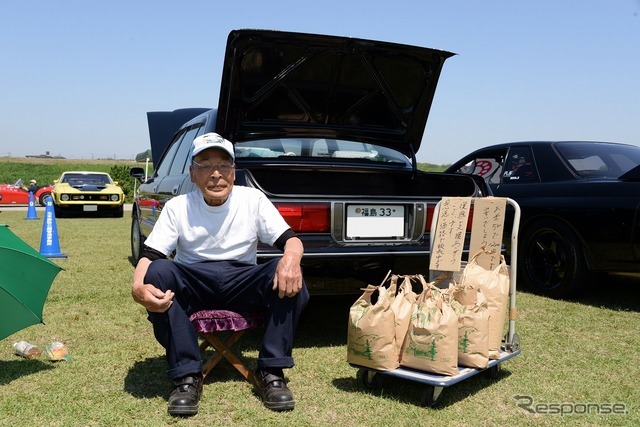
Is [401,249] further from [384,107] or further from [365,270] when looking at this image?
[384,107]

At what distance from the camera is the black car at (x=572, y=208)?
4.60 metres

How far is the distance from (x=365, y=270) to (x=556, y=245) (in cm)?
250

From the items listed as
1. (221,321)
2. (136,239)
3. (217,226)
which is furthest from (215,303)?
(136,239)

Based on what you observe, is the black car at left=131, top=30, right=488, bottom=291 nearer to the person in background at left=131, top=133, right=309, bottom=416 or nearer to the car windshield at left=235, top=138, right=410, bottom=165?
the car windshield at left=235, top=138, right=410, bottom=165

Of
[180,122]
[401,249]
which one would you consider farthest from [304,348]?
[180,122]

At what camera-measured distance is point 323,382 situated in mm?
3027

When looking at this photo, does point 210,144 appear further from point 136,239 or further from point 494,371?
point 136,239

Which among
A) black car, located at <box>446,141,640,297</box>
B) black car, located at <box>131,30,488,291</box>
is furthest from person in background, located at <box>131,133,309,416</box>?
black car, located at <box>446,141,640,297</box>

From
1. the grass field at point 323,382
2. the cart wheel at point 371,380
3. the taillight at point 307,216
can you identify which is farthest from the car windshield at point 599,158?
the cart wheel at point 371,380

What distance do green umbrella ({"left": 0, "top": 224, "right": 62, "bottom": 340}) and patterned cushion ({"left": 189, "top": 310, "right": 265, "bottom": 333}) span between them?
2.87 ft

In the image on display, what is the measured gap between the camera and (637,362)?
3.40 m

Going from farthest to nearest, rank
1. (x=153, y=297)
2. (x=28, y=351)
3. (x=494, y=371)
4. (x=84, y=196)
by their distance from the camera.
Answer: (x=84, y=196) < (x=28, y=351) < (x=494, y=371) < (x=153, y=297)

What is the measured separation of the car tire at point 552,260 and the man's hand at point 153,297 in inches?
144

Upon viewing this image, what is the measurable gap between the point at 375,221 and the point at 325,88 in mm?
1169
